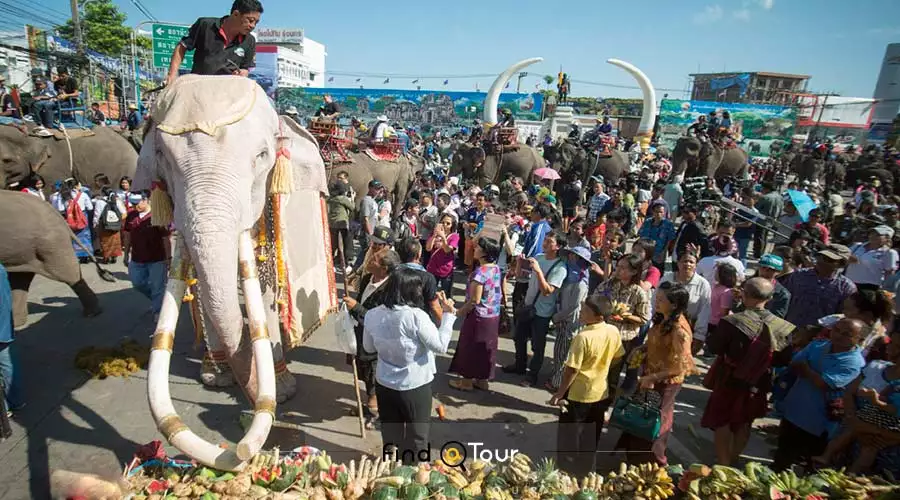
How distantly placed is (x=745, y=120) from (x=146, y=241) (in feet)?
123

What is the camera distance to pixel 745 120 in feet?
109

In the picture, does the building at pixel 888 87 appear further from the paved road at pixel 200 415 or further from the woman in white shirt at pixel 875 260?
the paved road at pixel 200 415

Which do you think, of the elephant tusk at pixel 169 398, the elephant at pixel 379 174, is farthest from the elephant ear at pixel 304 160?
the elephant at pixel 379 174

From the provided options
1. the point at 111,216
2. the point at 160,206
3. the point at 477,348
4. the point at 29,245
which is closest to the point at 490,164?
the point at 111,216

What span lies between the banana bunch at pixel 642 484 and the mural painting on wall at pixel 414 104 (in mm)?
33777

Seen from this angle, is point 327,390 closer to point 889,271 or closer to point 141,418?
point 141,418

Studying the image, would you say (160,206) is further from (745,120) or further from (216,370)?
(745,120)

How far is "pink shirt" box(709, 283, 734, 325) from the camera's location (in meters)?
4.83

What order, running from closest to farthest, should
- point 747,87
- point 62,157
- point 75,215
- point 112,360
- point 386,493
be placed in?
1. point 386,493
2. point 112,360
3. point 75,215
4. point 62,157
5. point 747,87

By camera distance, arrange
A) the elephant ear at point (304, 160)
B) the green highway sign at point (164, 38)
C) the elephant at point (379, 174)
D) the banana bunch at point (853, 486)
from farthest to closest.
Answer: the green highway sign at point (164, 38)
the elephant at point (379, 174)
the elephant ear at point (304, 160)
the banana bunch at point (853, 486)

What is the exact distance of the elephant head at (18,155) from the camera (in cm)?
806

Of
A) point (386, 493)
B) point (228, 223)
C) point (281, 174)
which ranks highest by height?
point (281, 174)

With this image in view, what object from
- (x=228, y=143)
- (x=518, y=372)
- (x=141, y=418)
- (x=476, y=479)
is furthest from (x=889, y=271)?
(x=141, y=418)

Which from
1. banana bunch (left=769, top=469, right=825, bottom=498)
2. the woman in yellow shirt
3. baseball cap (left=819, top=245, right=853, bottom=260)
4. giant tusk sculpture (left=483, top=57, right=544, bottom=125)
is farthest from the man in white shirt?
giant tusk sculpture (left=483, top=57, right=544, bottom=125)
